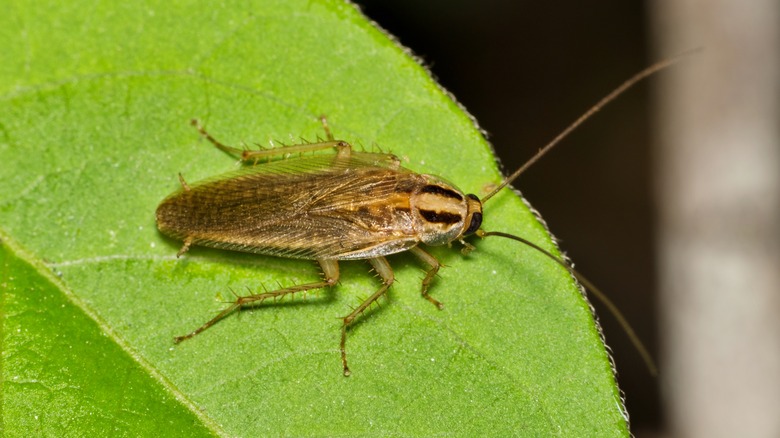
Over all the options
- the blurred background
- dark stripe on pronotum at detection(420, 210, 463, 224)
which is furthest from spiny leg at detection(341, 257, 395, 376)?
the blurred background

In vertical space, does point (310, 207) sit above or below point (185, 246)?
above

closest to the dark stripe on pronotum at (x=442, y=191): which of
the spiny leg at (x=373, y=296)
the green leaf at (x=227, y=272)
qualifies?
the green leaf at (x=227, y=272)

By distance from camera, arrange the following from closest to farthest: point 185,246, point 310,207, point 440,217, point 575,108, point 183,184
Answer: point 185,246, point 183,184, point 440,217, point 310,207, point 575,108

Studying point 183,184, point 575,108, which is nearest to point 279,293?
point 183,184

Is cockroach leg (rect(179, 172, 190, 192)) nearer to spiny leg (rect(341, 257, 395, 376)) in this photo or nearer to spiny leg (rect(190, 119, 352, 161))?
spiny leg (rect(190, 119, 352, 161))

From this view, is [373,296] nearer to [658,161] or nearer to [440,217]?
[440,217]

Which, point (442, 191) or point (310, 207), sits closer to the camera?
point (442, 191)

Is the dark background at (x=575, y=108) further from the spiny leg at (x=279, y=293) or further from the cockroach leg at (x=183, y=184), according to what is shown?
the cockroach leg at (x=183, y=184)
